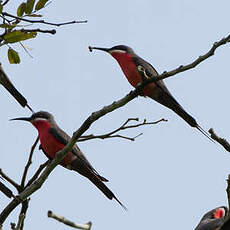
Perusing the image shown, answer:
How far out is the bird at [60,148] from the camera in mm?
6273

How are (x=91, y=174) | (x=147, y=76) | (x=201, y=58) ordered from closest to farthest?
(x=201, y=58) → (x=147, y=76) → (x=91, y=174)

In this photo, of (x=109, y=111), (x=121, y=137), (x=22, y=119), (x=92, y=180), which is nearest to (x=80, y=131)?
(x=109, y=111)

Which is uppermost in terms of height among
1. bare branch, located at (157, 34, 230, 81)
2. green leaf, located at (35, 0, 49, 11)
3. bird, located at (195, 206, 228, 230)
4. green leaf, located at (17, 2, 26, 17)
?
green leaf, located at (17, 2, 26, 17)

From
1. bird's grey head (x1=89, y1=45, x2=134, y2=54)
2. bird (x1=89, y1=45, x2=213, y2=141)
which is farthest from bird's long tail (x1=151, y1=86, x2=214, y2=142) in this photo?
bird's grey head (x1=89, y1=45, x2=134, y2=54)

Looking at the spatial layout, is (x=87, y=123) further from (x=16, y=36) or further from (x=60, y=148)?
(x=60, y=148)

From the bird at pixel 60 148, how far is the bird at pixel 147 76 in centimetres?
89

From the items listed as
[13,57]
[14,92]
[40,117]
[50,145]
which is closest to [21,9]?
[13,57]

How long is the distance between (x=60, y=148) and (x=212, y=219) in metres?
1.69

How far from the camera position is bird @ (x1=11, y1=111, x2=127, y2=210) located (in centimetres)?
627

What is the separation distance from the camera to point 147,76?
5719 millimetres

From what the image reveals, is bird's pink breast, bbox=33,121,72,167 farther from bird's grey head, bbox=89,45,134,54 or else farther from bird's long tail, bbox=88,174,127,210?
bird's grey head, bbox=89,45,134,54

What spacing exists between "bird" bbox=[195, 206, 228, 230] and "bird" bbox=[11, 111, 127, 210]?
0.96 m

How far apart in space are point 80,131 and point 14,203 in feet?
2.23

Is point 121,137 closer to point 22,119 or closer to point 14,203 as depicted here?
point 14,203
